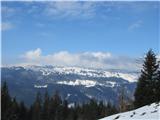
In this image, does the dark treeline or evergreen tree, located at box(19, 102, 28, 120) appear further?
the dark treeline

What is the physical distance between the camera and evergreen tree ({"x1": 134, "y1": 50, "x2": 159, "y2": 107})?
58.5 m

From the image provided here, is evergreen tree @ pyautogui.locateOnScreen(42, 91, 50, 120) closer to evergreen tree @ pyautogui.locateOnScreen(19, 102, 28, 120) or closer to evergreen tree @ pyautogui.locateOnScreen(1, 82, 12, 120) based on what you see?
evergreen tree @ pyautogui.locateOnScreen(19, 102, 28, 120)

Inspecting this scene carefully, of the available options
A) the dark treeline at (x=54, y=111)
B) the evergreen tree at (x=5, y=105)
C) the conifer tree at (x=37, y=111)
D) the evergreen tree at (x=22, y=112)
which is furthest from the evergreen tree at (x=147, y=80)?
the conifer tree at (x=37, y=111)

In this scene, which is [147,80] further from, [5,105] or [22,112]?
[22,112]

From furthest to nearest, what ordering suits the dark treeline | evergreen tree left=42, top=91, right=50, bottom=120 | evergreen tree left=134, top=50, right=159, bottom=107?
1. evergreen tree left=42, top=91, right=50, bottom=120
2. the dark treeline
3. evergreen tree left=134, top=50, right=159, bottom=107

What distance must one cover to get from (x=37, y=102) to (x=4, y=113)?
4737cm

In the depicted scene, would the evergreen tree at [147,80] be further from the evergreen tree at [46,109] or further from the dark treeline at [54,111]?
the evergreen tree at [46,109]

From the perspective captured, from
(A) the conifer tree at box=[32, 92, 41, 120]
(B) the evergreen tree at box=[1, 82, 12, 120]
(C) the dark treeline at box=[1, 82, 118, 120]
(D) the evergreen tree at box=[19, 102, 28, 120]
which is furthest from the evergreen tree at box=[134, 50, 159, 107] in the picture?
(A) the conifer tree at box=[32, 92, 41, 120]

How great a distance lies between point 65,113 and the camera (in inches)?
4921

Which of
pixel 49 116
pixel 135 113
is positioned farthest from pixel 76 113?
pixel 135 113

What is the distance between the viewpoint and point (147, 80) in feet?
195

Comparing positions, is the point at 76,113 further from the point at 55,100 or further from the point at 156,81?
the point at 156,81

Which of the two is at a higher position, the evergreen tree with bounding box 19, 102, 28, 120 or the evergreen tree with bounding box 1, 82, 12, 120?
the evergreen tree with bounding box 1, 82, 12, 120

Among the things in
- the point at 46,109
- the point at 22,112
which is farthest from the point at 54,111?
the point at 22,112
